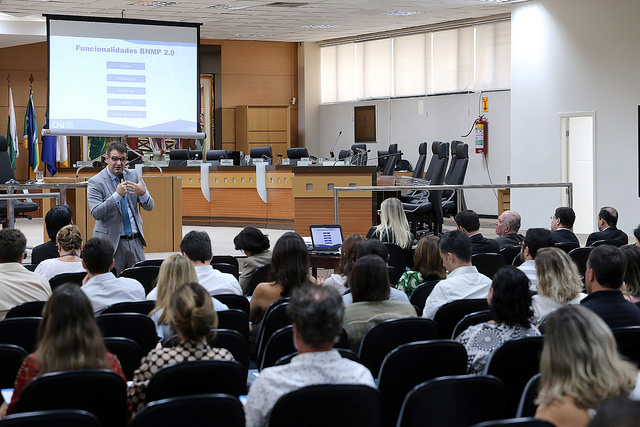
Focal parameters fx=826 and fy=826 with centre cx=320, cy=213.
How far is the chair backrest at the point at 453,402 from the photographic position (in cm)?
253

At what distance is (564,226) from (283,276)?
139 inches

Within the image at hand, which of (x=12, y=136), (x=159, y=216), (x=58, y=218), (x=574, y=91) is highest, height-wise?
(x=574, y=91)

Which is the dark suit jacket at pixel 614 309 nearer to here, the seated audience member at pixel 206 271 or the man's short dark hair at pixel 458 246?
the man's short dark hair at pixel 458 246

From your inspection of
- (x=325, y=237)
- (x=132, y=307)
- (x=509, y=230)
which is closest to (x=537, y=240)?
(x=509, y=230)

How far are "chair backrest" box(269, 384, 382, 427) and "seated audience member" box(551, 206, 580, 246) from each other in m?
4.64

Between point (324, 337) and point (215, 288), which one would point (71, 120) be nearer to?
point (215, 288)

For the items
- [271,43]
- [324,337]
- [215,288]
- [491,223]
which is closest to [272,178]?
[491,223]

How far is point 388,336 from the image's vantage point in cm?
345

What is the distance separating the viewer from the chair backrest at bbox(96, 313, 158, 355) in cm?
354

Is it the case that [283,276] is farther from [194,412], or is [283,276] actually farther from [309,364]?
[194,412]

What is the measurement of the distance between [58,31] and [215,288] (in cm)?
556

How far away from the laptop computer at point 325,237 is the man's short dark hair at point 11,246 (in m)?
3.00

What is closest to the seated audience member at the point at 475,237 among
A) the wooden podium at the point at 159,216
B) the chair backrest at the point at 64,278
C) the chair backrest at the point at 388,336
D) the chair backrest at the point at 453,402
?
the chair backrest at the point at 388,336

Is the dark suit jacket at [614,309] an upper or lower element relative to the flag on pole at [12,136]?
lower
